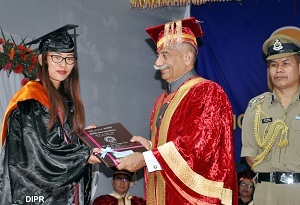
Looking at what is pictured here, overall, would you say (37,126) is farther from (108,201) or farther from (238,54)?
(238,54)

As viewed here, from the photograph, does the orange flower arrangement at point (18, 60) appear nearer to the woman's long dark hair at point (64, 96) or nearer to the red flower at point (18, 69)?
the red flower at point (18, 69)

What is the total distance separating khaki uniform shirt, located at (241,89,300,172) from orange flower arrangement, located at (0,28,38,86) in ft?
7.27

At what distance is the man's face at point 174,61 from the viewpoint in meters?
4.68

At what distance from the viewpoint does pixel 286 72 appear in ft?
17.2

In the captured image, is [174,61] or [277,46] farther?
[277,46]

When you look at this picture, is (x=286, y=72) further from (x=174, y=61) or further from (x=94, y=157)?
(x=94, y=157)

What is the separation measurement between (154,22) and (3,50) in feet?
10.4

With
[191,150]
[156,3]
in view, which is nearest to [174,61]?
[191,150]

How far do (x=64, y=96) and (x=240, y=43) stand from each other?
13.9ft

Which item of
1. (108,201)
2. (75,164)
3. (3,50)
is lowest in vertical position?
(108,201)

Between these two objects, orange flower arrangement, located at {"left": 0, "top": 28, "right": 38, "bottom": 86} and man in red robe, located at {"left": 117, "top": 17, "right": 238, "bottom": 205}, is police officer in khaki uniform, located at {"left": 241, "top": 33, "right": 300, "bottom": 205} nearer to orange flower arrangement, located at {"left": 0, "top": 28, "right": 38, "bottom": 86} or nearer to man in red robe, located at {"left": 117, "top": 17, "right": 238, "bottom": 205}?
man in red robe, located at {"left": 117, "top": 17, "right": 238, "bottom": 205}

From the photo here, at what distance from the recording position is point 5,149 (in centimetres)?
428

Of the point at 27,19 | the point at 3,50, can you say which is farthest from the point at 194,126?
the point at 27,19

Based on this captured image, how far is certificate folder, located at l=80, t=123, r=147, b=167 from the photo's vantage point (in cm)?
431
